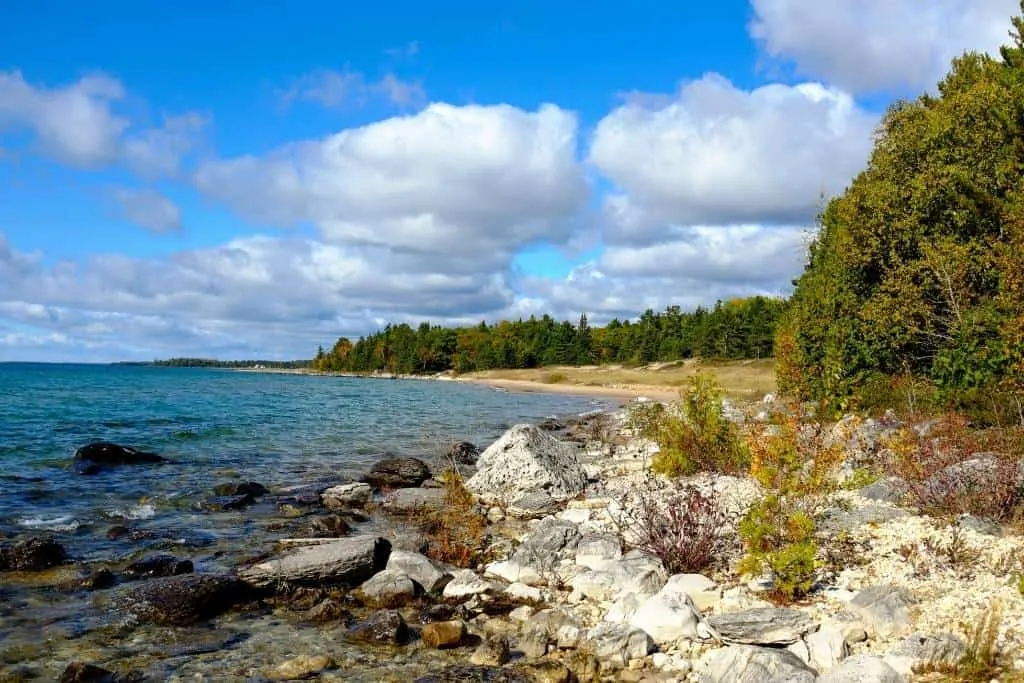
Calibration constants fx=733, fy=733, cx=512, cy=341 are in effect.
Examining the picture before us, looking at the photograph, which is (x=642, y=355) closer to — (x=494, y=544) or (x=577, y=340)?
(x=577, y=340)

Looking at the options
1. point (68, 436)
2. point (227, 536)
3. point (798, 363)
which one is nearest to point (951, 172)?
point (798, 363)

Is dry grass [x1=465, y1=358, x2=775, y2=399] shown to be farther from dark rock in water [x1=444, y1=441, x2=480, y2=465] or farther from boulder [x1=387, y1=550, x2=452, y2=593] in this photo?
boulder [x1=387, y1=550, x2=452, y2=593]

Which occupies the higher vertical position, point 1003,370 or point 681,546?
point 1003,370

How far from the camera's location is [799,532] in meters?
9.16

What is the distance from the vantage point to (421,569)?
11.2m

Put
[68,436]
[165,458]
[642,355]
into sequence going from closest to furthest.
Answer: [165,458]
[68,436]
[642,355]

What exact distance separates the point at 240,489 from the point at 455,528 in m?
7.39

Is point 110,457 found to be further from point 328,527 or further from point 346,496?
point 328,527

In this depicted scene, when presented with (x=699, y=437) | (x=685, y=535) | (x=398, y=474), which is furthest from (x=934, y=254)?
(x=398, y=474)

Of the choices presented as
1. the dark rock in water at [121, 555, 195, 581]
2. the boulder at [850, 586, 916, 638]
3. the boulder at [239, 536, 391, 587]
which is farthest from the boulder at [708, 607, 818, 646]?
the dark rock in water at [121, 555, 195, 581]

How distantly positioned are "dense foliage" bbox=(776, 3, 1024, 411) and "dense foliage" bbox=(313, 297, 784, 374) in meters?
54.8

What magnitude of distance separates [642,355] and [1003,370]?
97755 millimetres

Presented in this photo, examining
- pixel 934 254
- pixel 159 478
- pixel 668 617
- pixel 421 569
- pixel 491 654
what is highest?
pixel 934 254

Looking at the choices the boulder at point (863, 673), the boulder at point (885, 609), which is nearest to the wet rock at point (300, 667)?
the boulder at point (863, 673)
